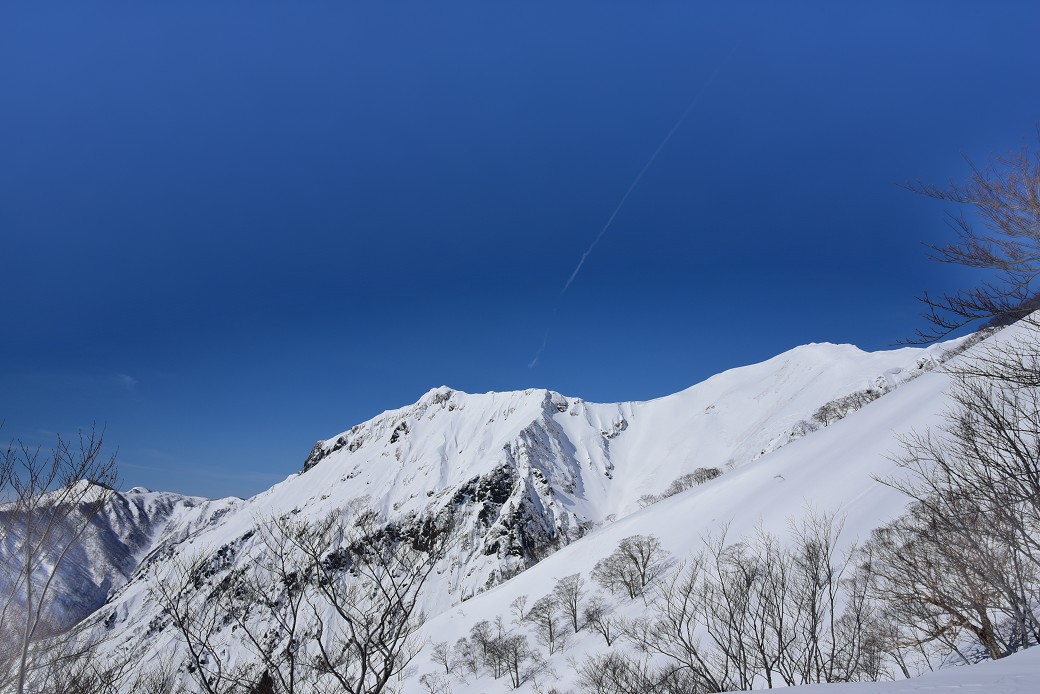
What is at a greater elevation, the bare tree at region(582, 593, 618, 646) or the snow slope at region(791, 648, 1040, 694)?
the snow slope at region(791, 648, 1040, 694)

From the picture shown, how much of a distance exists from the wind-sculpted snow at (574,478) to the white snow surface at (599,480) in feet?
1.35

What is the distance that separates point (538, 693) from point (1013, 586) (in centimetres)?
2764

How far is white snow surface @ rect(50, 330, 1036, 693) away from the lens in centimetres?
4244

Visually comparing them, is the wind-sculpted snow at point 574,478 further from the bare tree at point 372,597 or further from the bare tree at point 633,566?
the bare tree at point 372,597

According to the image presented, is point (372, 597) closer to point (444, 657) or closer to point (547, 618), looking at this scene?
point (547, 618)

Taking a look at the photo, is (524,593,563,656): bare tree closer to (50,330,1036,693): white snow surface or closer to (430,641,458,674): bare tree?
(50,330,1036,693): white snow surface

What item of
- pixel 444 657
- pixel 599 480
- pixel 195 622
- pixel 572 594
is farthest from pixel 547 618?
pixel 599 480

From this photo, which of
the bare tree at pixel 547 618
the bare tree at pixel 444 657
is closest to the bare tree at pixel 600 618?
the bare tree at pixel 547 618

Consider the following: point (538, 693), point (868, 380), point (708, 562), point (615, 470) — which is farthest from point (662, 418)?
point (538, 693)

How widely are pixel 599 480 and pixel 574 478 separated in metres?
11.6

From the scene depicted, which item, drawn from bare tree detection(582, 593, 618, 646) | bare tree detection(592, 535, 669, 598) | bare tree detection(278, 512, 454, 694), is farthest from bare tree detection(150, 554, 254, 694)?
bare tree detection(592, 535, 669, 598)

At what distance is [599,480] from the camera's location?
164375 mm

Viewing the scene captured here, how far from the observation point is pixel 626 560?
44406 mm

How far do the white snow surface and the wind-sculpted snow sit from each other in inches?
16.2
